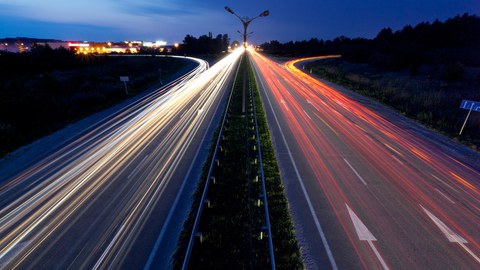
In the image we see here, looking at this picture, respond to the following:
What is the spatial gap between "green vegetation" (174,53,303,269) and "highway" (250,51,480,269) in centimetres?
59

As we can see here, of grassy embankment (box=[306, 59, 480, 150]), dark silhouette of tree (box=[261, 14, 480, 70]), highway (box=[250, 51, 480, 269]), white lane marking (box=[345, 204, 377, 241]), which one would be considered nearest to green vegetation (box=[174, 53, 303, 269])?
highway (box=[250, 51, 480, 269])

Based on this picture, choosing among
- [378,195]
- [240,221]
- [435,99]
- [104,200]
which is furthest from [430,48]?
[104,200]

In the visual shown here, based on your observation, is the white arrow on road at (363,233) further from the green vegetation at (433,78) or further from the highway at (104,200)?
the green vegetation at (433,78)

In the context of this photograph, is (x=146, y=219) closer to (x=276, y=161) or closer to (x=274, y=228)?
(x=274, y=228)

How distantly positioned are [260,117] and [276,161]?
27.6ft

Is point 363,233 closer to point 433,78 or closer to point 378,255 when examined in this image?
point 378,255

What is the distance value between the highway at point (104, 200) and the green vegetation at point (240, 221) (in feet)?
3.21

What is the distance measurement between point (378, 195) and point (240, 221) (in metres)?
6.51

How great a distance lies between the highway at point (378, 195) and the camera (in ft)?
24.7

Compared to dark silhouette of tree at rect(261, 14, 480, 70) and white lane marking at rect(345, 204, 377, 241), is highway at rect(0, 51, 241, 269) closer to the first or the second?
white lane marking at rect(345, 204, 377, 241)

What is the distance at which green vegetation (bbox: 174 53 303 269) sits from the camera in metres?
7.19

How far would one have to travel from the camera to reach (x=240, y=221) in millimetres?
8680

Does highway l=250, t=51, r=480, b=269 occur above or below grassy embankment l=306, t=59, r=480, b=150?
below

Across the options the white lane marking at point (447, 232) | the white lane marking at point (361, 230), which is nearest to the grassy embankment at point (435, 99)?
the white lane marking at point (447, 232)
